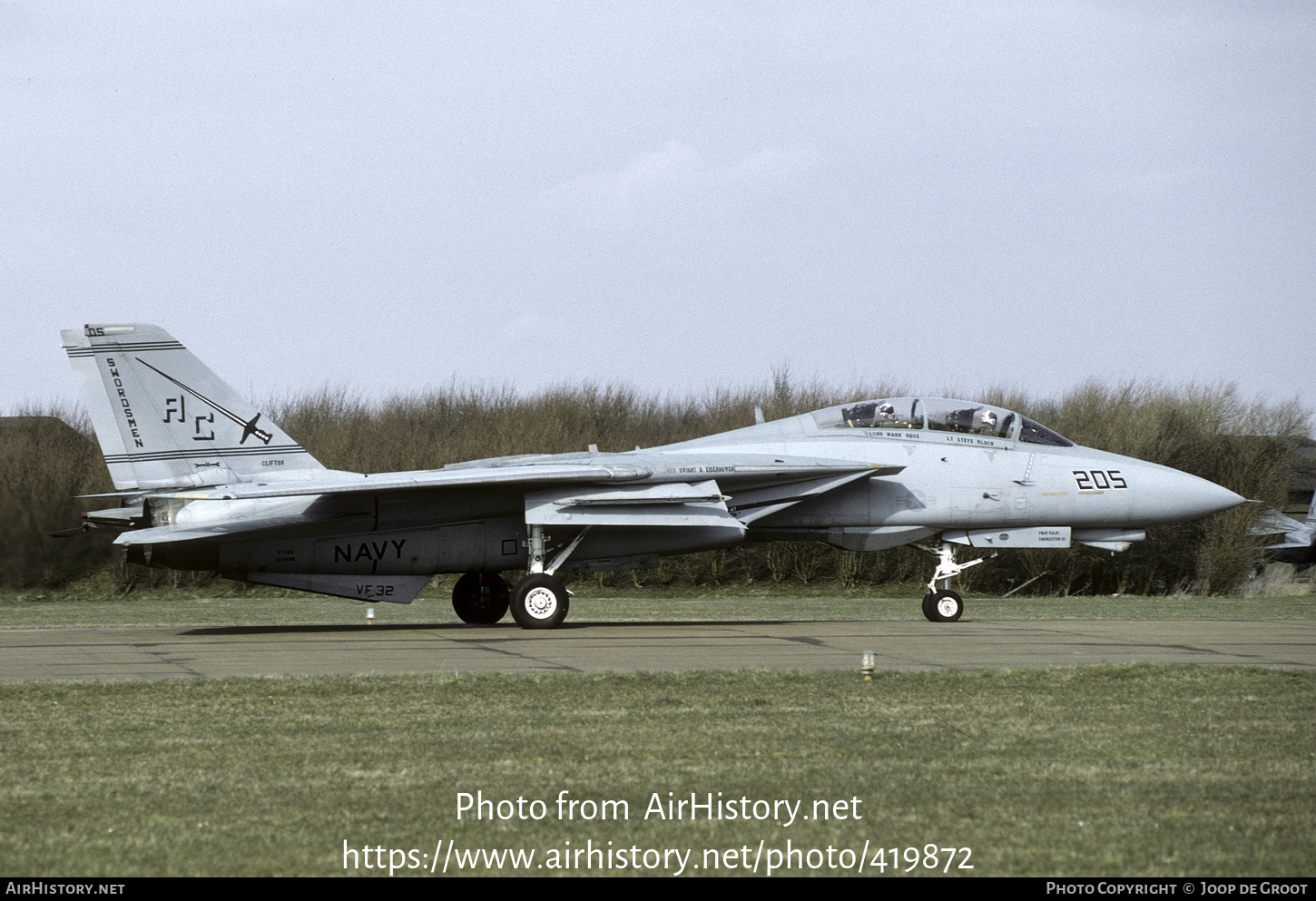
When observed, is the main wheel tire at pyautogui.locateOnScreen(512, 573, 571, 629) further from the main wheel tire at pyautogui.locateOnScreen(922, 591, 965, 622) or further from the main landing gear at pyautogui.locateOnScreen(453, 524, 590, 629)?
the main wheel tire at pyautogui.locateOnScreen(922, 591, 965, 622)

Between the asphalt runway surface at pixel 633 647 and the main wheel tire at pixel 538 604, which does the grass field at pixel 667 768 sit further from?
the main wheel tire at pixel 538 604

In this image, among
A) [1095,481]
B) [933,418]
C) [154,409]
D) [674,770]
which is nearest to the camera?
[674,770]

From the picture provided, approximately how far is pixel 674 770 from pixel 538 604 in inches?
376

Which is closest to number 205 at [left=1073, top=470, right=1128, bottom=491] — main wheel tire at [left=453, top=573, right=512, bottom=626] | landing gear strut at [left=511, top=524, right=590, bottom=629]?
landing gear strut at [left=511, top=524, right=590, bottom=629]

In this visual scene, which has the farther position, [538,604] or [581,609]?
[581,609]

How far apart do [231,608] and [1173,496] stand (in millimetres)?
15667

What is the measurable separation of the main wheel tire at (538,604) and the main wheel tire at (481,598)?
2002 millimetres

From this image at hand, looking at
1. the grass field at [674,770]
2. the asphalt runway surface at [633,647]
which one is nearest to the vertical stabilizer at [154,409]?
the asphalt runway surface at [633,647]

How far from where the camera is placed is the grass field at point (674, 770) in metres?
4.91

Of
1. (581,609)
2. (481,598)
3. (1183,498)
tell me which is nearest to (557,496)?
(481,598)

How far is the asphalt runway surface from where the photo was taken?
1128 cm

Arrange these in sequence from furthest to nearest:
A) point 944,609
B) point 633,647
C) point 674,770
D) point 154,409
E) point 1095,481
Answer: point 1095,481, point 944,609, point 154,409, point 633,647, point 674,770

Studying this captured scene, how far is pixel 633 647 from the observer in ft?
43.3

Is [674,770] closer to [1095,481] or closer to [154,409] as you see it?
[154,409]
